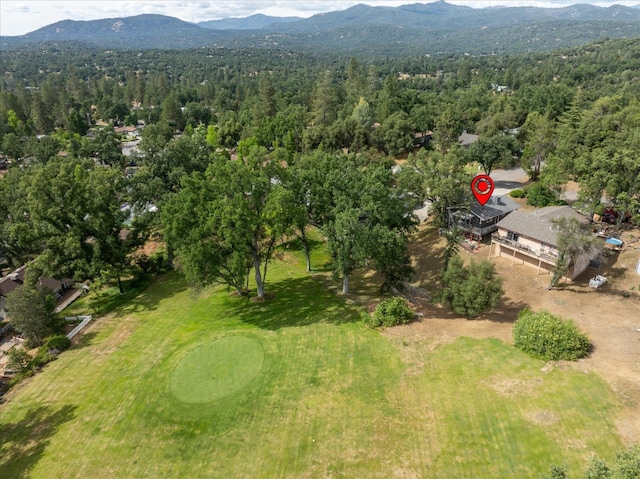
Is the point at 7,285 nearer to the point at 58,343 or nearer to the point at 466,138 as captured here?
the point at 58,343

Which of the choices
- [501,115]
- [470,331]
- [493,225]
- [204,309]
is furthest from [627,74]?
[204,309]

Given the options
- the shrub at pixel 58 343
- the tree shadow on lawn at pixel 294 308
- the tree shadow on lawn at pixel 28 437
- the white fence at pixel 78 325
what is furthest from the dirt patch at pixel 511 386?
the white fence at pixel 78 325

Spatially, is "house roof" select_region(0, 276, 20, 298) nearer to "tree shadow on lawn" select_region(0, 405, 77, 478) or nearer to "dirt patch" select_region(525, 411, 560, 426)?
"tree shadow on lawn" select_region(0, 405, 77, 478)

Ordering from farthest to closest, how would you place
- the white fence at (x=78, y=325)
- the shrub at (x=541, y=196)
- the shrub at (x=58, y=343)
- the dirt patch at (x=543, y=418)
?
the shrub at (x=541, y=196), the white fence at (x=78, y=325), the shrub at (x=58, y=343), the dirt patch at (x=543, y=418)

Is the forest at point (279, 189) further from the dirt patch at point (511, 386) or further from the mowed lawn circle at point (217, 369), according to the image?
the dirt patch at point (511, 386)

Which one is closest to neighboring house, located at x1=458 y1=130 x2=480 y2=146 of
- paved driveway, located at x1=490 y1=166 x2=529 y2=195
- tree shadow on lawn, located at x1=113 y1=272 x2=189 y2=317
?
paved driveway, located at x1=490 y1=166 x2=529 y2=195

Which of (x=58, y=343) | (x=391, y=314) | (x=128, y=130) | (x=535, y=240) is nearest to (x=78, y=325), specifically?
(x=58, y=343)
